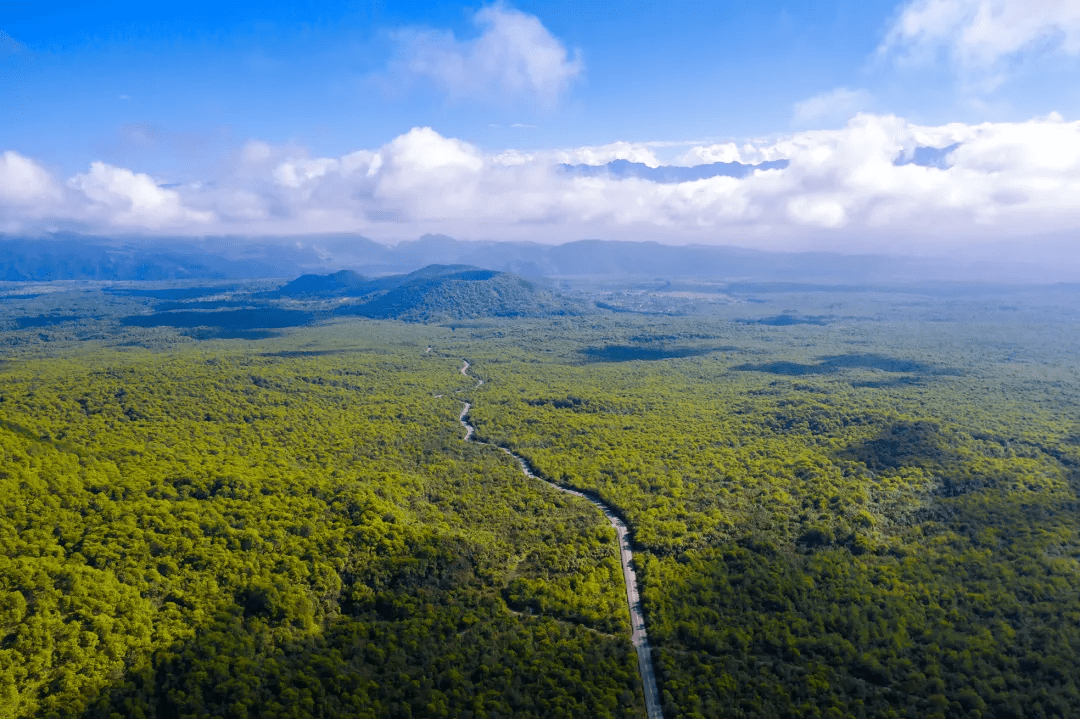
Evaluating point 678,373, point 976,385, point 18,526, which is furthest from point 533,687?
point 976,385

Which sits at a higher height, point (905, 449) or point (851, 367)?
point (851, 367)

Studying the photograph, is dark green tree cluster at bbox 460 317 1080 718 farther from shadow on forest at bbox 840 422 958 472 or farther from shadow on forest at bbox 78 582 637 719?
shadow on forest at bbox 78 582 637 719

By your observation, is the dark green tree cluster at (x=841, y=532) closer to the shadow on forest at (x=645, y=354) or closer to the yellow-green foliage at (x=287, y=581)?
the yellow-green foliage at (x=287, y=581)

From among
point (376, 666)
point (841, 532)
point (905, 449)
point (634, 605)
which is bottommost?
point (634, 605)

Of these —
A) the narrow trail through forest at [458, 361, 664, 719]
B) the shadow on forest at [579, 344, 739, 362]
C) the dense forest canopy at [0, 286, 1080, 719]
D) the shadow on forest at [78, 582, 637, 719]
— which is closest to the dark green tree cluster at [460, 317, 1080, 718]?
the dense forest canopy at [0, 286, 1080, 719]

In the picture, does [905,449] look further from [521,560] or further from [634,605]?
[521,560]

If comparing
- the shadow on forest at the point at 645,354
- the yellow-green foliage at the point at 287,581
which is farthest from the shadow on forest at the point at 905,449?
the shadow on forest at the point at 645,354

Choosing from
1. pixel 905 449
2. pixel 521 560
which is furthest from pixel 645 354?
pixel 521 560
